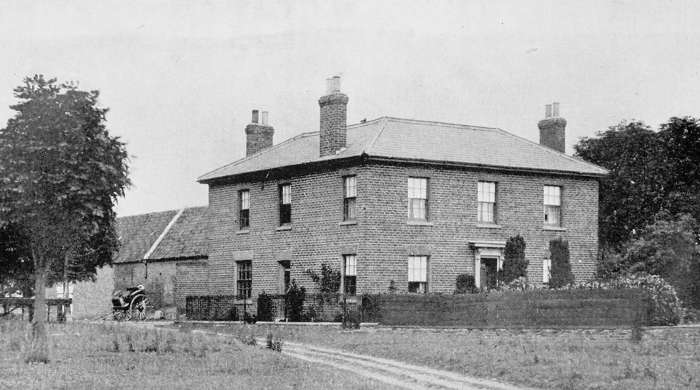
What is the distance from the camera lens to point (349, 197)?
35094mm

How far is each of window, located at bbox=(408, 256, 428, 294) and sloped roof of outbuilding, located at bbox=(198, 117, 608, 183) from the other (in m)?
3.60

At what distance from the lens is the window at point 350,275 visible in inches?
1361

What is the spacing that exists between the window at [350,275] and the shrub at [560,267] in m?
6.85

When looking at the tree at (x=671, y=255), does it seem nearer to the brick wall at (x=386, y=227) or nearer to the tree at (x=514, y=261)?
the brick wall at (x=386, y=227)

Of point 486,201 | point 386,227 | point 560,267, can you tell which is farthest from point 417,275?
point 560,267

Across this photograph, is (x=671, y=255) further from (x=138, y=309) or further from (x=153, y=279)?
(x=153, y=279)

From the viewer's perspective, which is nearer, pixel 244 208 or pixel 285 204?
pixel 285 204

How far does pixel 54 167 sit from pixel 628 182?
128 feet

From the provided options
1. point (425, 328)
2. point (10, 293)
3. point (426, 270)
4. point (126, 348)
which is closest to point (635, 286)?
point (425, 328)

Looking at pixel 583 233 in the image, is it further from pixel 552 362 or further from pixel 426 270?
pixel 552 362

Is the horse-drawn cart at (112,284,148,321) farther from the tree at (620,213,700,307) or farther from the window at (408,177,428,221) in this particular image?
the tree at (620,213,700,307)

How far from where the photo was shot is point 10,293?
6053 cm

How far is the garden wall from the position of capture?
83.3 feet

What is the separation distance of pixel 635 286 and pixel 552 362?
1041 centimetres
